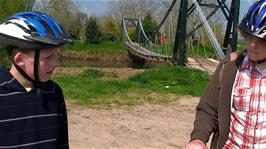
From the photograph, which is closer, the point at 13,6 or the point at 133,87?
the point at 133,87

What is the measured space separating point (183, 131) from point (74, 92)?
2.84 meters

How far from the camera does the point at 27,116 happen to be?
5.27ft

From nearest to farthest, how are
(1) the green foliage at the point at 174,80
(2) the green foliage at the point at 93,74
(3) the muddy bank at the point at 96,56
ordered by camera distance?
1. (1) the green foliage at the point at 174,80
2. (2) the green foliage at the point at 93,74
3. (3) the muddy bank at the point at 96,56

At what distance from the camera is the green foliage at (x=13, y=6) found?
10994mm

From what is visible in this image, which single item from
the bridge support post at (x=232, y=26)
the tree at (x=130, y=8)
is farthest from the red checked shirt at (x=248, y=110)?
the tree at (x=130, y=8)

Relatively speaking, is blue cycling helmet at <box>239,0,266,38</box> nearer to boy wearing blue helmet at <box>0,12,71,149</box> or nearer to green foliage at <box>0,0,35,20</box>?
boy wearing blue helmet at <box>0,12,71,149</box>

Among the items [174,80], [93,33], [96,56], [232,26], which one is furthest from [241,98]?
[93,33]

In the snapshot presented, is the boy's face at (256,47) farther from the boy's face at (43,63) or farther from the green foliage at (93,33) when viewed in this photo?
the green foliage at (93,33)

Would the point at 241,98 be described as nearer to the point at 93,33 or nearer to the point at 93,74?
the point at 93,74

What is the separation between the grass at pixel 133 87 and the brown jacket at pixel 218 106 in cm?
568

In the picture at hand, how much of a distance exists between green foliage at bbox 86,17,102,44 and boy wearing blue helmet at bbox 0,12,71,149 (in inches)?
1454

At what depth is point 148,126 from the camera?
20.2 ft

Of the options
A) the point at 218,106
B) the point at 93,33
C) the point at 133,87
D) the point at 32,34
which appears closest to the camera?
the point at 32,34

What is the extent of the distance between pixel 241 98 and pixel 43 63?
0.76 metres
